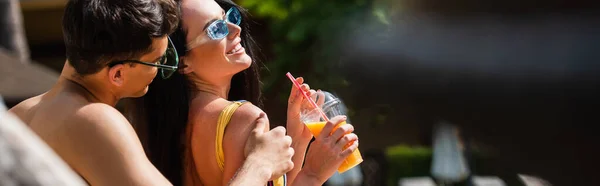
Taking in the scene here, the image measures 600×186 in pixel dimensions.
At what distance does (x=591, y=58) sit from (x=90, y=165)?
1.13m

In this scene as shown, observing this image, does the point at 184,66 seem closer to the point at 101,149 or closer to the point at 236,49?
the point at 236,49

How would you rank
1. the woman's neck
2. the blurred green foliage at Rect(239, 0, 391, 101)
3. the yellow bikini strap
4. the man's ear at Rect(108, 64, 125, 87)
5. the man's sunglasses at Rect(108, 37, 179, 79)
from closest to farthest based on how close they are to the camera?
the man's ear at Rect(108, 64, 125, 87) < the man's sunglasses at Rect(108, 37, 179, 79) < the yellow bikini strap < the woman's neck < the blurred green foliage at Rect(239, 0, 391, 101)

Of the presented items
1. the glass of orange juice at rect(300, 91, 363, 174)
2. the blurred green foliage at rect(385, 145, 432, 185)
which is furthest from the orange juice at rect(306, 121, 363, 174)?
the blurred green foliage at rect(385, 145, 432, 185)

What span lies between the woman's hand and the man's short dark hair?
0.52 m

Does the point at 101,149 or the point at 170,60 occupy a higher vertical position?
the point at 170,60

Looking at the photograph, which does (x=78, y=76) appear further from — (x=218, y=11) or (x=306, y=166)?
(x=306, y=166)

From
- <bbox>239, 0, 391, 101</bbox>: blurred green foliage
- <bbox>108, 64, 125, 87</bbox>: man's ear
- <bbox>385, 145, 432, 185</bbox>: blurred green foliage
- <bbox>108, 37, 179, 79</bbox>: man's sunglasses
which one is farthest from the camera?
<bbox>385, 145, 432, 185</bbox>: blurred green foliage

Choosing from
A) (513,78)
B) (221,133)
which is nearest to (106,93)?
(221,133)

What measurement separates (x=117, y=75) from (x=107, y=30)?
0.45ft

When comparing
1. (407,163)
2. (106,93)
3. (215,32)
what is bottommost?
(407,163)

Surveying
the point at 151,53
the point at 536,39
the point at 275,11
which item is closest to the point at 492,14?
the point at 536,39

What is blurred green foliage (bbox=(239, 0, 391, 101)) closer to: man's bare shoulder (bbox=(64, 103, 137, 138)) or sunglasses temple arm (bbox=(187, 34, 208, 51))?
sunglasses temple arm (bbox=(187, 34, 208, 51))

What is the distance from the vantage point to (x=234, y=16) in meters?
2.49

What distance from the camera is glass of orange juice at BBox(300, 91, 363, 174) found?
95.0 inches
